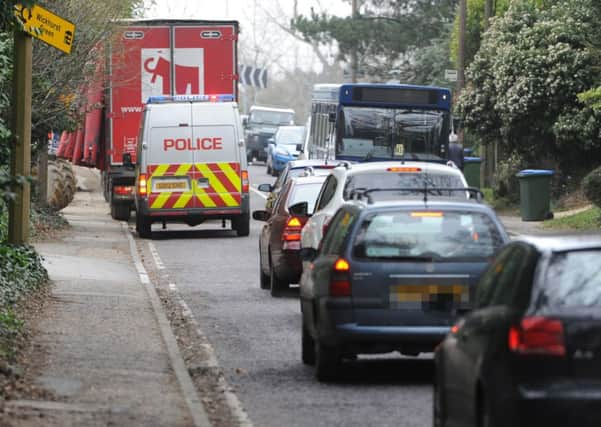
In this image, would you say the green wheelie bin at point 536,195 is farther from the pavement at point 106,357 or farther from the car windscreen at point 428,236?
the car windscreen at point 428,236

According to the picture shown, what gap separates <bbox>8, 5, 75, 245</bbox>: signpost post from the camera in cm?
1681

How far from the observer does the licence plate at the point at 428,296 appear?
11.2 metres

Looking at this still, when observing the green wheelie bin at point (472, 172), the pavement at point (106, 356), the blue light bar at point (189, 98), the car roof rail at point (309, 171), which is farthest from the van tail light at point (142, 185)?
the green wheelie bin at point (472, 172)

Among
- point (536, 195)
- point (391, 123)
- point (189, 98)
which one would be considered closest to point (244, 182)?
point (189, 98)

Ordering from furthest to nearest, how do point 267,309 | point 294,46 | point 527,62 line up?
point 294,46 < point 527,62 < point 267,309

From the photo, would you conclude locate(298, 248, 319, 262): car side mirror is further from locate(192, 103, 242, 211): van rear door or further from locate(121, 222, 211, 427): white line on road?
locate(192, 103, 242, 211): van rear door

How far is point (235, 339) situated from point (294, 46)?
113 meters

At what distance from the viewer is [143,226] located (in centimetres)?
2978

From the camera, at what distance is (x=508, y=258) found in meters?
8.21

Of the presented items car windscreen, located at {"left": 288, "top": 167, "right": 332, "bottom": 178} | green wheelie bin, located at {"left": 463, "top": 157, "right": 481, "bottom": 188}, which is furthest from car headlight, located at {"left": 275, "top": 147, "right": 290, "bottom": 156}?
car windscreen, located at {"left": 288, "top": 167, "right": 332, "bottom": 178}

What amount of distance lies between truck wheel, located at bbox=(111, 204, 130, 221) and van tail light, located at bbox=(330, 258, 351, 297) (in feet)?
75.5

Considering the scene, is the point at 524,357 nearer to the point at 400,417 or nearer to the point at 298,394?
the point at 400,417

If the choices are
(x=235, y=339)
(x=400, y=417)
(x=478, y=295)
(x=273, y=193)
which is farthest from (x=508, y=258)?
(x=273, y=193)

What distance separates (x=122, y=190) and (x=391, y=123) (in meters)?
6.82
